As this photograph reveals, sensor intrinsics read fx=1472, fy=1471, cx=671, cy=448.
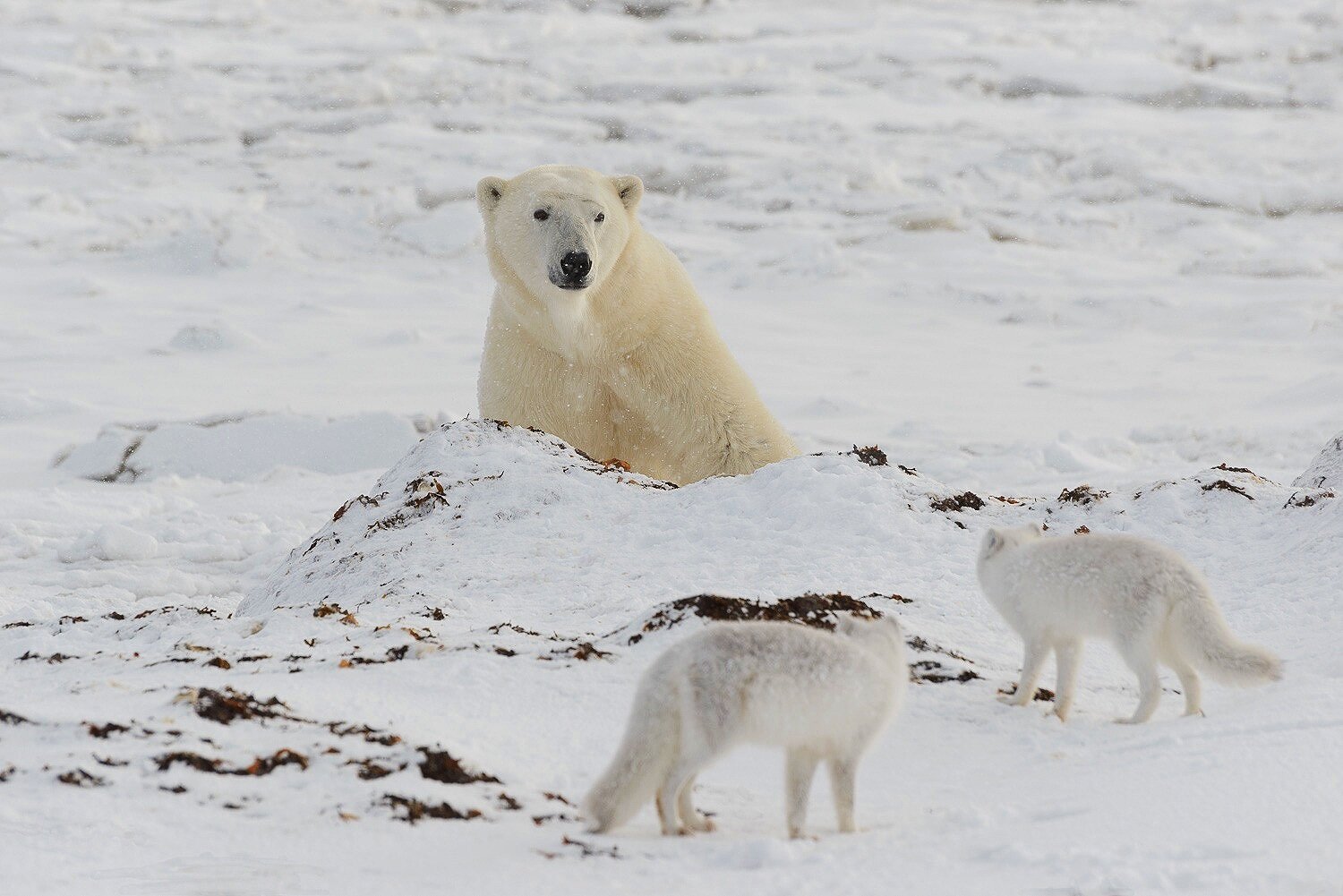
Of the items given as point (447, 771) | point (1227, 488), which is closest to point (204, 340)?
point (1227, 488)

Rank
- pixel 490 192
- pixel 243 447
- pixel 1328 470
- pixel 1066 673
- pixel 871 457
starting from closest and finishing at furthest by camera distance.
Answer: pixel 1066 673 < pixel 871 457 < pixel 1328 470 < pixel 490 192 < pixel 243 447

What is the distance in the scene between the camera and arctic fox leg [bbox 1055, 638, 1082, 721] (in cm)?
253

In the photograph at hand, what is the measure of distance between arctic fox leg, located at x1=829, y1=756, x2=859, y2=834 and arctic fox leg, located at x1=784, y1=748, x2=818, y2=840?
0.03 m

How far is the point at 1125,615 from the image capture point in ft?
8.07

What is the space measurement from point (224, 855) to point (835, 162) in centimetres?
1319

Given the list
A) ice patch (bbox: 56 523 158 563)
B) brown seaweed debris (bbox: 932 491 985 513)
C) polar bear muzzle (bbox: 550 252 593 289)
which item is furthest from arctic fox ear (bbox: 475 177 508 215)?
brown seaweed debris (bbox: 932 491 985 513)

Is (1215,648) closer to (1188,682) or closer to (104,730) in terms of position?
(1188,682)

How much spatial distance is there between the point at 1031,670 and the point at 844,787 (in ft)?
2.23

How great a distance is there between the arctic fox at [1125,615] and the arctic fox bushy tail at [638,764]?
859mm

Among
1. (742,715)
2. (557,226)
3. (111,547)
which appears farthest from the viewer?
(111,547)

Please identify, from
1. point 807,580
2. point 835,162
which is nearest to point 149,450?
point 807,580

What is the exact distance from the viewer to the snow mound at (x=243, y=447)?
270 inches

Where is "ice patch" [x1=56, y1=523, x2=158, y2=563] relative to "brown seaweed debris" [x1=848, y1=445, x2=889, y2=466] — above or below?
below

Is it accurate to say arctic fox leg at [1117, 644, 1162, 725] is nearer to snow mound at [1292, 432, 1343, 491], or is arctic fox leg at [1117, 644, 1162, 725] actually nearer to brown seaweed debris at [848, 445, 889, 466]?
brown seaweed debris at [848, 445, 889, 466]
